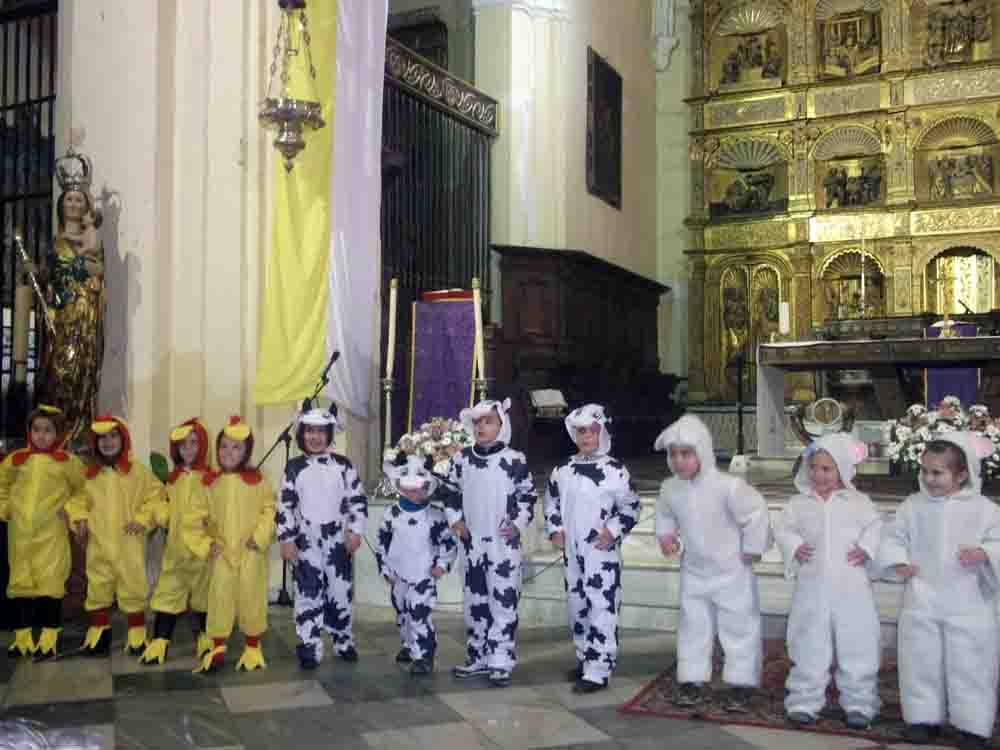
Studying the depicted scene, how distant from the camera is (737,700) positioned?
15.6ft

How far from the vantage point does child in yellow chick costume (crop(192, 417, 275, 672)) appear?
18.2ft

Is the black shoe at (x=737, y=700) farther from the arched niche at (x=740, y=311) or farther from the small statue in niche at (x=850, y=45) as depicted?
the small statue in niche at (x=850, y=45)

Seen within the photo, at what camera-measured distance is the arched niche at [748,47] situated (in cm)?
1491

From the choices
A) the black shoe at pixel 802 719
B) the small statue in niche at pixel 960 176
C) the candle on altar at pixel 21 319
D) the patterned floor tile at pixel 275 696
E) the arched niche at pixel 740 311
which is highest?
the small statue in niche at pixel 960 176

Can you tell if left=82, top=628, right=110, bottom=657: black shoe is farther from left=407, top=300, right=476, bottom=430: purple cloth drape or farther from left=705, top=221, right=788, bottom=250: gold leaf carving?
left=705, top=221, right=788, bottom=250: gold leaf carving

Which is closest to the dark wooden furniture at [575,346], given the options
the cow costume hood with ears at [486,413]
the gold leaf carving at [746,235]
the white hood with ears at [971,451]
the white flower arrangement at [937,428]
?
the gold leaf carving at [746,235]

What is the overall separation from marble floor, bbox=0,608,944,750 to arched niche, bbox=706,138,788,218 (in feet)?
33.0

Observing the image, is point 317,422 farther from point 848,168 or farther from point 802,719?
point 848,168

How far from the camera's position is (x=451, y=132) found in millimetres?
11719

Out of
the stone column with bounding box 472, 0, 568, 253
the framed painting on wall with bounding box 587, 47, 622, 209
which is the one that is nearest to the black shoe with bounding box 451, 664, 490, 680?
the stone column with bounding box 472, 0, 568, 253

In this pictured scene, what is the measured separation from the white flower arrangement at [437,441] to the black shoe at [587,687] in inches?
75.5

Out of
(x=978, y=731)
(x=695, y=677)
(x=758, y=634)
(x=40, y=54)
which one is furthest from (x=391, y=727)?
(x=40, y=54)

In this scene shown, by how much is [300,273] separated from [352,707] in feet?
10.4

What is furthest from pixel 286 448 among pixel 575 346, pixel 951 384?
pixel 951 384
